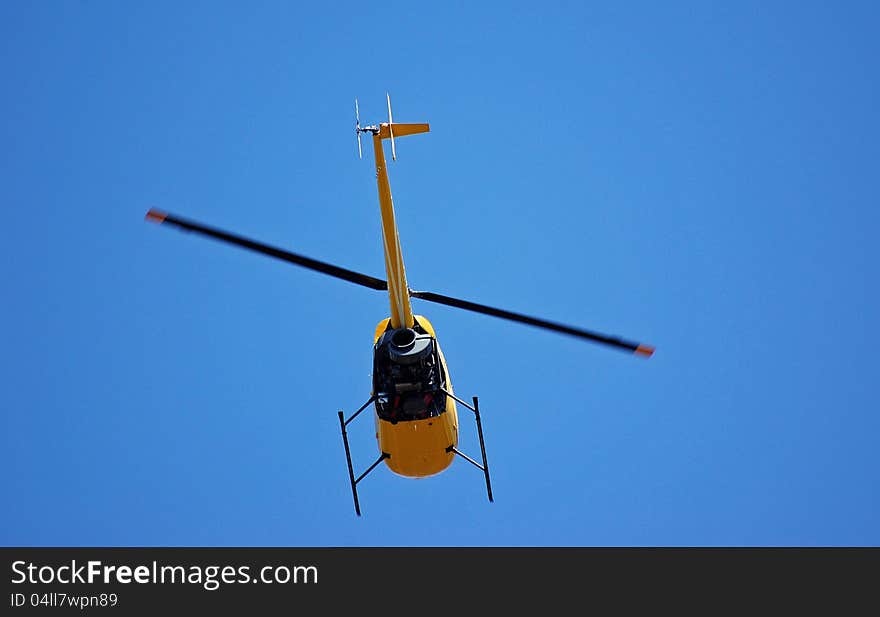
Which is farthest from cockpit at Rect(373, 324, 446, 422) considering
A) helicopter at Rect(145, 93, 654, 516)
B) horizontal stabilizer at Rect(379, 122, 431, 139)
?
horizontal stabilizer at Rect(379, 122, 431, 139)

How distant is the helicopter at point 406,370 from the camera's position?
82.6 ft

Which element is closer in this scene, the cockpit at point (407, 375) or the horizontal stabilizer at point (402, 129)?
the horizontal stabilizer at point (402, 129)

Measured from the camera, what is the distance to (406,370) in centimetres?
2645

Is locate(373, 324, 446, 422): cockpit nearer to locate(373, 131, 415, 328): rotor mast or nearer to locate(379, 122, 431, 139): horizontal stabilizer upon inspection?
locate(373, 131, 415, 328): rotor mast

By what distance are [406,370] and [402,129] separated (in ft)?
17.2

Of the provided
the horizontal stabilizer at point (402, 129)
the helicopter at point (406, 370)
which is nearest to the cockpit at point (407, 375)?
the helicopter at point (406, 370)

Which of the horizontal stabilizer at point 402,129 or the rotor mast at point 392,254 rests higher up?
the horizontal stabilizer at point 402,129

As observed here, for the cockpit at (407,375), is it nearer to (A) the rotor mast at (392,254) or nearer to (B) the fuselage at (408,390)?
(B) the fuselage at (408,390)

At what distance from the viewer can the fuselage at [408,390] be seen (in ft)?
86.3

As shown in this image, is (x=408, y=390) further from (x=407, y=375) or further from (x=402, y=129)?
(x=402, y=129)

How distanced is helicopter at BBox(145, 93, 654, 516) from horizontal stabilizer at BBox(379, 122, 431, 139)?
86cm
